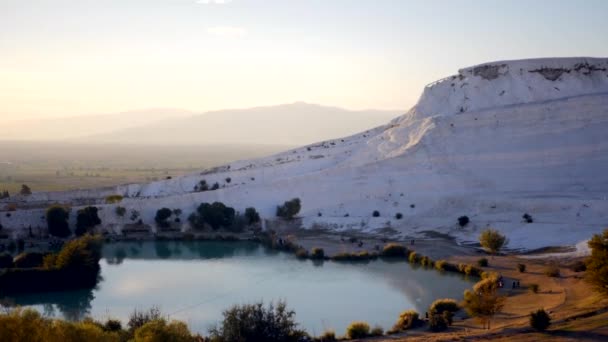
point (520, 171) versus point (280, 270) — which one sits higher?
point (520, 171)

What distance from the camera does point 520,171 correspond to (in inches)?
1881

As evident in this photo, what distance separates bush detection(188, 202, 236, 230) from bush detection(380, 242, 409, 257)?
44.2 ft

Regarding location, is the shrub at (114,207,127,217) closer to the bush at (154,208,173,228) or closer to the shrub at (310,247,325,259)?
the bush at (154,208,173,228)

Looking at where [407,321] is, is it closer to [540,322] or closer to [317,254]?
[540,322]

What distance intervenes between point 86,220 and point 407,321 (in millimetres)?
28928

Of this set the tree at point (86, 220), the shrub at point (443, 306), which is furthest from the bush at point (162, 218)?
the shrub at point (443, 306)

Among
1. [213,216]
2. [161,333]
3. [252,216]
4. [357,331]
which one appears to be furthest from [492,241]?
[161,333]

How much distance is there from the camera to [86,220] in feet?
149

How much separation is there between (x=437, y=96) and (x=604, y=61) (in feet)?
47.5

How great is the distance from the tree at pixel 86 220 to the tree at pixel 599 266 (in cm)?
3285

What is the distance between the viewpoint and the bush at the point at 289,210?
47.7 m

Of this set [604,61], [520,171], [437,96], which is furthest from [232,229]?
[604,61]

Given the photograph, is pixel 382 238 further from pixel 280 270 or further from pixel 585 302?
pixel 585 302

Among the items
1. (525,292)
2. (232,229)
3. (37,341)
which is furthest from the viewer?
(232,229)
